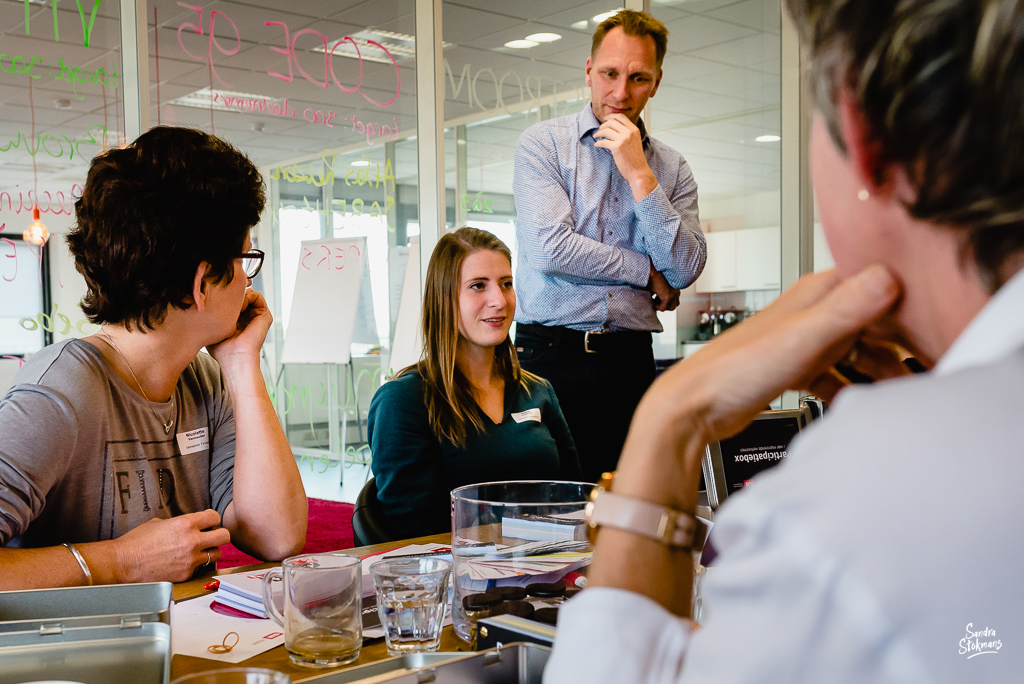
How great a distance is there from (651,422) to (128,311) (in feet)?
4.25

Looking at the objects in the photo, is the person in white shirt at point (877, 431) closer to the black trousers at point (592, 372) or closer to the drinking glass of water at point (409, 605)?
the drinking glass of water at point (409, 605)

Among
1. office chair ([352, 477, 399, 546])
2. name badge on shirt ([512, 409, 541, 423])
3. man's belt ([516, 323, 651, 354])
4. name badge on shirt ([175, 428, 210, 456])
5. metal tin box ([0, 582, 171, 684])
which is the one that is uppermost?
man's belt ([516, 323, 651, 354])

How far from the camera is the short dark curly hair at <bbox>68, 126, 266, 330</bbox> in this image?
60.8 inches

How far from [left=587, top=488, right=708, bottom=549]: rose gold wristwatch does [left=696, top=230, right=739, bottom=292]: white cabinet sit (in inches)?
158

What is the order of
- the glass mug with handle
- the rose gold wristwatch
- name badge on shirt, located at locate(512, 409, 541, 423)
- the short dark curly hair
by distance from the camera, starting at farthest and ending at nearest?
name badge on shirt, located at locate(512, 409, 541, 423), the short dark curly hair, the glass mug with handle, the rose gold wristwatch

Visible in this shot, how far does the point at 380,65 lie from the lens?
377 cm

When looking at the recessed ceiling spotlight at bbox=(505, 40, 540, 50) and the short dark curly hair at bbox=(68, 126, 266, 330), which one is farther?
the recessed ceiling spotlight at bbox=(505, 40, 540, 50)

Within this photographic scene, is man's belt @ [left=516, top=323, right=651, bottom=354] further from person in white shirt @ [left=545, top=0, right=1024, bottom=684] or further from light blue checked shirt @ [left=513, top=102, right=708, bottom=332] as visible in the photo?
person in white shirt @ [left=545, top=0, right=1024, bottom=684]

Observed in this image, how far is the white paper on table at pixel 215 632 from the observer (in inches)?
40.1

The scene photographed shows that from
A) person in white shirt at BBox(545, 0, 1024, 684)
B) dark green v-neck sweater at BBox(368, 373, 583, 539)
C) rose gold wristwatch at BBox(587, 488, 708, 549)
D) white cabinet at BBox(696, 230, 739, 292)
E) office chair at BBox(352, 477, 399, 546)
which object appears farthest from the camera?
white cabinet at BBox(696, 230, 739, 292)

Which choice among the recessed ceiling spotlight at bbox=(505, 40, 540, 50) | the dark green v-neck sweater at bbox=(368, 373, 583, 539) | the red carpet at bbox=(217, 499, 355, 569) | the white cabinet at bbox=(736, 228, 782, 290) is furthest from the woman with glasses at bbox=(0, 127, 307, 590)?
the white cabinet at bbox=(736, 228, 782, 290)

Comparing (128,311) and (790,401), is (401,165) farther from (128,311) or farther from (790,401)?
(790,401)

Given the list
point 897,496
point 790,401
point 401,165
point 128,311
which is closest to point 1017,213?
point 897,496

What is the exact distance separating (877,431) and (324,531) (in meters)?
5.09
